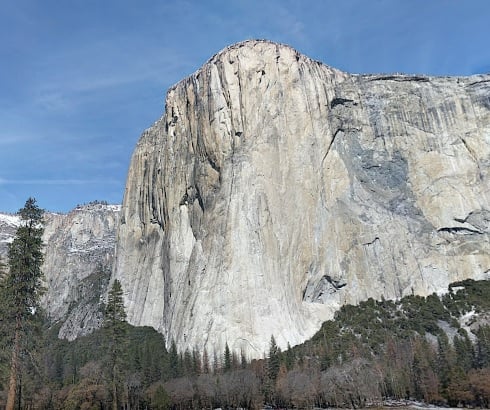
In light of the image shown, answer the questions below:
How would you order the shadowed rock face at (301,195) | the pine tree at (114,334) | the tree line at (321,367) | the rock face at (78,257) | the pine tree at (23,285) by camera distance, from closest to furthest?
the pine tree at (23,285), the pine tree at (114,334), the tree line at (321,367), the shadowed rock face at (301,195), the rock face at (78,257)

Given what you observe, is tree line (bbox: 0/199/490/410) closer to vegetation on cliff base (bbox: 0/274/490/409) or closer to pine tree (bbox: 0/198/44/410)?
vegetation on cliff base (bbox: 0/274/490/409)

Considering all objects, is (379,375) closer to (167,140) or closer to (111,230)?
(167,140)

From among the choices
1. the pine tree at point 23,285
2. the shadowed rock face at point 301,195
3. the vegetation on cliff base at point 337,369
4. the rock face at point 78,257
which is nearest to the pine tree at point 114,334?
the vegetation on cliff base at point 337,369

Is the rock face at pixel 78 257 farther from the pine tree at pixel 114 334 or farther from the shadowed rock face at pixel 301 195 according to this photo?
the pine tree at pixel 114 334

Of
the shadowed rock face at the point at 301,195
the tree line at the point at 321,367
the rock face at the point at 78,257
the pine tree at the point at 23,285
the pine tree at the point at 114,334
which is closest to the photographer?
the pine tree at the point at 23,285

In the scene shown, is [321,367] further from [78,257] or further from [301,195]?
[78,257]

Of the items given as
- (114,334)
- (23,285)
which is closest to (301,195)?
(114,334)
